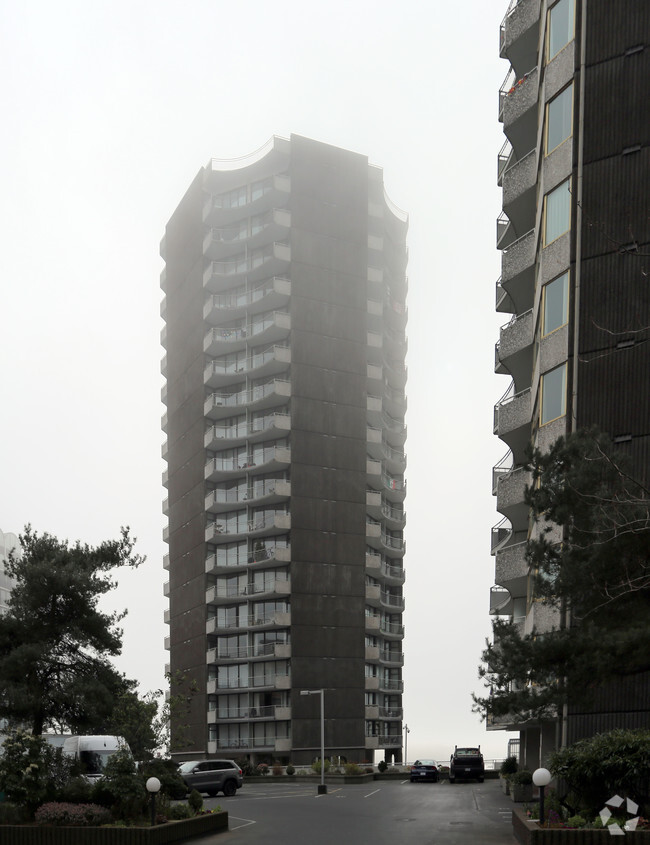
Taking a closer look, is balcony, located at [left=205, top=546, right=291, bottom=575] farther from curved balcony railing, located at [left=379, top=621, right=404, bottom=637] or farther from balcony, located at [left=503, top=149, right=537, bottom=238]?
balcony, located at [left=503, top=149, right=537, bottom=238]

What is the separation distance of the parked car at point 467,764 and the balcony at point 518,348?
1077 inches

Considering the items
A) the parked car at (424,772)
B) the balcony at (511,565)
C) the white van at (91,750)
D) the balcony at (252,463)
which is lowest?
the parked car at (424,772)

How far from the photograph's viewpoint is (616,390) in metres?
30.9

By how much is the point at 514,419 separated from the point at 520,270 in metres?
5.69

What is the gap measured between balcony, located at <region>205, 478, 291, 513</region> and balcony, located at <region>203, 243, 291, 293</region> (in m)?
16.6

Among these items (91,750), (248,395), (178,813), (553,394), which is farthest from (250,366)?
(178,813)

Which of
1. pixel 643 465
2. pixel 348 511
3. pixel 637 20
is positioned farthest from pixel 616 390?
pixel 348 511

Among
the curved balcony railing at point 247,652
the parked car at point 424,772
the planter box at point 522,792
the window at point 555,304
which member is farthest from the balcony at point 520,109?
the curved balcony railing at point 247,652

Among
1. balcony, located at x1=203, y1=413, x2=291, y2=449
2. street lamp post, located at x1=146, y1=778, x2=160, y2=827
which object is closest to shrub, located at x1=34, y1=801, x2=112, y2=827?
street lamp post, located at x1=146, y1=778, x2=160, y2=827

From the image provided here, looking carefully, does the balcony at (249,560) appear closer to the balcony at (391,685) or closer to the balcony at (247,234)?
the balcony at (391,685)

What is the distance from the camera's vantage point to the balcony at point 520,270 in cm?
4066

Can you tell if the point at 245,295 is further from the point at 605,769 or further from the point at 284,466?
the point at 605,769

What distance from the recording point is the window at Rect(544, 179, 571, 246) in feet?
111

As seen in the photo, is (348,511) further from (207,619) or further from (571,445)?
(571,445)
